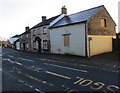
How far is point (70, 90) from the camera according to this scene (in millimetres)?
5902

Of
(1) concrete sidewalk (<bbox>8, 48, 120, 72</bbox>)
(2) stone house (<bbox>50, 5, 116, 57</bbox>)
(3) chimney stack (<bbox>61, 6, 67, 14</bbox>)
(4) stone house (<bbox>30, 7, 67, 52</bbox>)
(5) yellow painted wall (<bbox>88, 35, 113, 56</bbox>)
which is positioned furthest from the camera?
(3) chimney stack (<bbox>61, 6, 67, 14</bbox>)

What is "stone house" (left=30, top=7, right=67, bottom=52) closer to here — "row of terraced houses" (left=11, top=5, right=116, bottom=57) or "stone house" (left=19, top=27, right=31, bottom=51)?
"row of terraced houses" (left=11, top=5, right=116, bottom=57)

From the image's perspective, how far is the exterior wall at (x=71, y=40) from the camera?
60.9 feet

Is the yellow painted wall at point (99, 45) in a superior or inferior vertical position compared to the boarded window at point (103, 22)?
inferior

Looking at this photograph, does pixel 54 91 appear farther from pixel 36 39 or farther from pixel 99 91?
pixel 36 39

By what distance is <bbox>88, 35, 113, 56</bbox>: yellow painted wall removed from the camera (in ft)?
60.4

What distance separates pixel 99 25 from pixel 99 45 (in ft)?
11.1

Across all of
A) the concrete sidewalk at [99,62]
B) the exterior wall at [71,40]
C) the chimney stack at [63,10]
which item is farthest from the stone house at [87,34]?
the chimney stack at [63,10]

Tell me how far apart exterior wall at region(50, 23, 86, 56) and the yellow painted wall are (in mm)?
1308

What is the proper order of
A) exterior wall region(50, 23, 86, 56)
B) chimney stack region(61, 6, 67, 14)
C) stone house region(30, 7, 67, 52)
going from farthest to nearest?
1. chimney stack region(61, 6, 67, 14)
2. stone house region(30, 7, 67, 52)
3. exterior wall region(50, 23, 86, 56)

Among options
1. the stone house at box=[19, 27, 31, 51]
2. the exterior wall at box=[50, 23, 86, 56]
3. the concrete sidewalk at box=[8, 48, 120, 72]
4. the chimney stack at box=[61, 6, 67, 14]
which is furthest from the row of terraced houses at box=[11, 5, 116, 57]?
the stone house at box=[19, 27, 31, 51]

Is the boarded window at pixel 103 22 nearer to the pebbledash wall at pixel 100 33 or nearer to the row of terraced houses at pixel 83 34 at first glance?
the row of terraced houses at pixel 83 34

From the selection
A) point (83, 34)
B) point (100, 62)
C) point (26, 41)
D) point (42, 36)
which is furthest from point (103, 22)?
point (26, 41)

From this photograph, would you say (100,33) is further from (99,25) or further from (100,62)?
(100,62)
